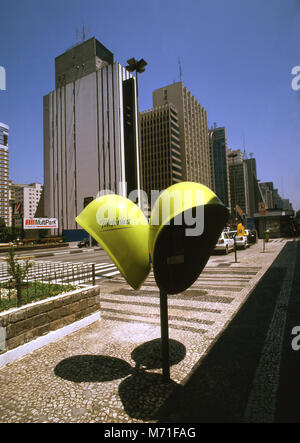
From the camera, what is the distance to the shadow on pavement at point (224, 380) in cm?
281

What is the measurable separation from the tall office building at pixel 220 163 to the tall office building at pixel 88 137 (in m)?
108

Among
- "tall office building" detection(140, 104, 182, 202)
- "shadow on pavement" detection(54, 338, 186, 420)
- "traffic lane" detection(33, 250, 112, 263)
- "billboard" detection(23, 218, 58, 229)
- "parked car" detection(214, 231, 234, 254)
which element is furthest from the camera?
"tall office building" detection(140, 104, 182, 202)

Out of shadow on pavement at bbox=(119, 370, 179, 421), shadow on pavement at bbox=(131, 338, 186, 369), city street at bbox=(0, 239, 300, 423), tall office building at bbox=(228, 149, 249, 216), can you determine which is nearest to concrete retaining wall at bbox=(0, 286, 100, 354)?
city street at bbox=(0, 239, 300, 423)

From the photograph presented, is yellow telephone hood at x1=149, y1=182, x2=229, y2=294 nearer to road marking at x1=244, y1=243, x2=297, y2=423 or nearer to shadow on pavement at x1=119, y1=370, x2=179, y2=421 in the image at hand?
shadow on pavement at x1=119, y1=370, x2=179, y2=421

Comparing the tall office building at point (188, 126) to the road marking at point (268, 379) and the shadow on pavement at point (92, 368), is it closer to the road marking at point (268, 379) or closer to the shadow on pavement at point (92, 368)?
the road marking at point (268, 379)

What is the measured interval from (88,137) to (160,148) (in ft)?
137

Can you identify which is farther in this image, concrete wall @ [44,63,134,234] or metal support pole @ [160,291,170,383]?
concrete wall @ [44,63,134,234]

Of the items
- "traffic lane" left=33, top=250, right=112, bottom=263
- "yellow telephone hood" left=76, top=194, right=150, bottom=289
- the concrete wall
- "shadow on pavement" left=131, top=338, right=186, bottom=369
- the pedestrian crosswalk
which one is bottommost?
"shadow on pavement" left=131, top=338, right=186, bottom=369

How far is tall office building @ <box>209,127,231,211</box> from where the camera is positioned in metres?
164

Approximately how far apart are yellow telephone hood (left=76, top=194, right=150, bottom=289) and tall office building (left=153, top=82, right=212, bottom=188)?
10840 cm

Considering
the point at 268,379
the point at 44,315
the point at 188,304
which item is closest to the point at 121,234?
the point at 44,315

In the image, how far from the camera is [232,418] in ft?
8.97

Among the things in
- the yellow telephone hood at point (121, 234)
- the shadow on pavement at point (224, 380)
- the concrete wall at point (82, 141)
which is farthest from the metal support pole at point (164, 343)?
the concrete wall at point (82, 141)
